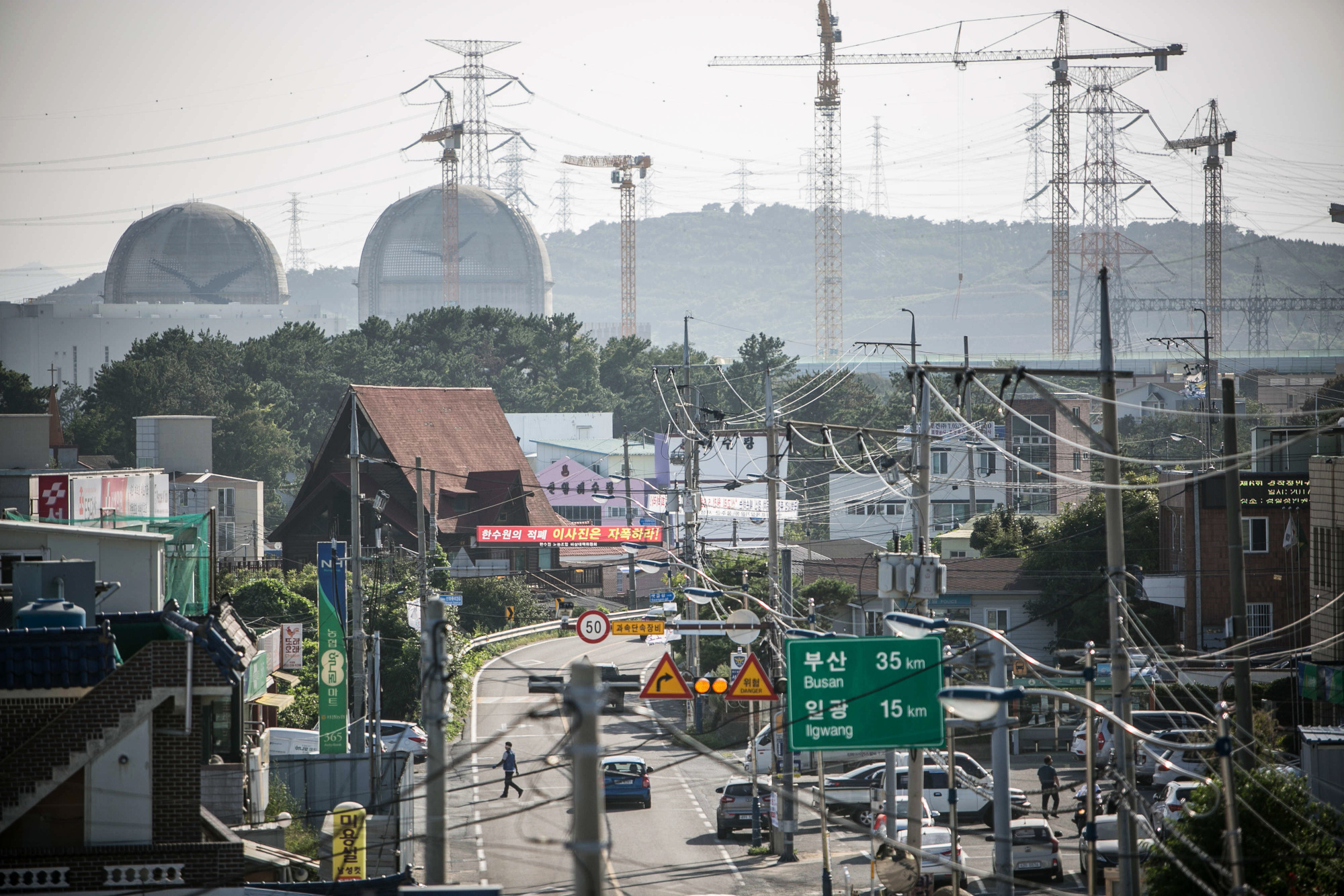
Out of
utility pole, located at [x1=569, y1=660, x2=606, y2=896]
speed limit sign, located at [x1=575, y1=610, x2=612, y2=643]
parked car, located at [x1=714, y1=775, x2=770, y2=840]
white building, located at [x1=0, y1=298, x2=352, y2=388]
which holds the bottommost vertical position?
parked car, located at [x1=714, y1=775, x2=770, y2=840]

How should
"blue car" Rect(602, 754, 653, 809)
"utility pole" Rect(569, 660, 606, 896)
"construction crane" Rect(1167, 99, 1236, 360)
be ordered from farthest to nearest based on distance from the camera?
"construction crane" Rect(1167, 99, 1236, 360)
"blue car" Rect(602, 754, 653, 809)
"utility pole" Rect(569, 660, 606, 896)

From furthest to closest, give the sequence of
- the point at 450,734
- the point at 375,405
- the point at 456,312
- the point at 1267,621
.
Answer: the point at 456,312 → the point at 375,405 → the point at 1267,621 → the point at 450,734

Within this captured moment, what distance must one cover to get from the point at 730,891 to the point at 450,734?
45.6ft

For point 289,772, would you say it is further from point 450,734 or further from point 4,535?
point 450,734

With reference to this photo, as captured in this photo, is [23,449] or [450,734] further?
[23,449]

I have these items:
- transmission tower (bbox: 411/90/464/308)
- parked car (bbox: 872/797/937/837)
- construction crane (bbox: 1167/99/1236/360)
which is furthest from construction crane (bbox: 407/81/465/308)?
parked car (bbox: 872/797/937/837)

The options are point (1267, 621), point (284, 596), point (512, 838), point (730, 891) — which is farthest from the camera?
point (284, 596)

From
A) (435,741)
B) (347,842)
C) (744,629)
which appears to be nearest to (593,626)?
(744,629)

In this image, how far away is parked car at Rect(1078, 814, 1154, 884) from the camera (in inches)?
745

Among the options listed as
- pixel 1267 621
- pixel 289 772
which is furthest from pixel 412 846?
pixel 1267 621

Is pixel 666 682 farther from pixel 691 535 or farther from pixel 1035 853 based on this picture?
pixel 691 535

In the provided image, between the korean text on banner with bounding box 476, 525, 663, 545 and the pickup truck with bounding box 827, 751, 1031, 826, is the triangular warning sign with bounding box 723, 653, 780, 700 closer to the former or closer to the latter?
the pickup truck with bounding box 827, 751, 1031, 826

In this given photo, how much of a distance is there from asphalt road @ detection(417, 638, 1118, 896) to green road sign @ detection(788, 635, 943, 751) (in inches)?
140

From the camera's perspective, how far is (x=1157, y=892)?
51.5ft
